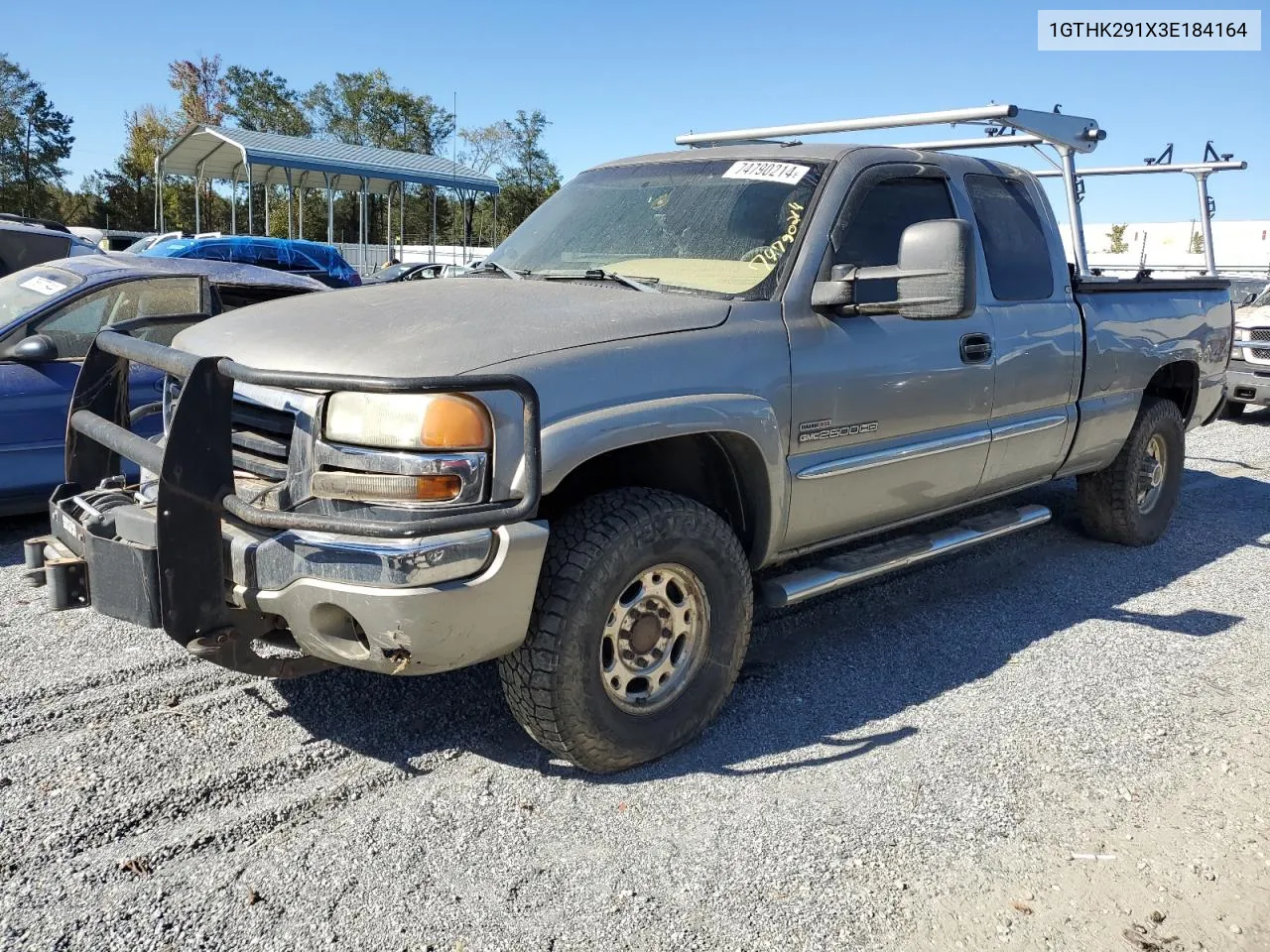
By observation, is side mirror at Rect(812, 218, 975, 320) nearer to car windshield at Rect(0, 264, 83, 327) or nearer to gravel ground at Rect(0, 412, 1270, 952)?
gravel ground at Rect(0, 412, 1270, 952)

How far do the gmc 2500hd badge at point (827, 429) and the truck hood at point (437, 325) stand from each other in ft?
1.71

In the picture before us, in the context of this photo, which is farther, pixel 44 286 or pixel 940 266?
pixel 44 286

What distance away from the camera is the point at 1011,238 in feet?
15.6

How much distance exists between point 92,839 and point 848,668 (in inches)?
106

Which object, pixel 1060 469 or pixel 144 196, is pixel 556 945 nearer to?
pixel 1060 469

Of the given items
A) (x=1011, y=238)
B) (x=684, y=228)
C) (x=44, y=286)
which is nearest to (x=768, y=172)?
Result: (x=684, y=228)

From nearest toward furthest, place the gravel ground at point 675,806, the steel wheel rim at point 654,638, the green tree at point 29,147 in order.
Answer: the gravel ground at point 675,806, the steel wheel rim at point 654,638, the green tree at point 29,147

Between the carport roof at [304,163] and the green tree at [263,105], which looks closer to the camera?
the carport roof at [304,163]

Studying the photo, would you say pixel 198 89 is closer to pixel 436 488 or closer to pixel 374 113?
pixel 374 113

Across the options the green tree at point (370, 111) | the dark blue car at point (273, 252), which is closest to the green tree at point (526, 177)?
the green tree at point (370, 111)

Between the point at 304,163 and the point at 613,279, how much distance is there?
1038 inches

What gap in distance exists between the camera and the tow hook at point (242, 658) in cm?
277

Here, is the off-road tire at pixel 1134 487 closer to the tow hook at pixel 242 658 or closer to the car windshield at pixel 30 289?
the tow hook at pixel 242 658

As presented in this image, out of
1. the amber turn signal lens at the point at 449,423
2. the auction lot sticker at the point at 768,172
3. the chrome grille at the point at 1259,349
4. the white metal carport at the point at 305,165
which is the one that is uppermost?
the white metal carport at the point at 305,165
